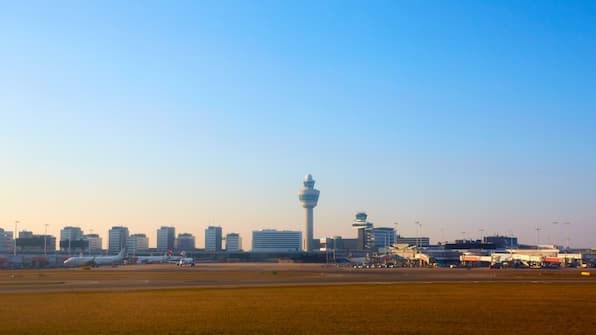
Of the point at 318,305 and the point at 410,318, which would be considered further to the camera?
the point at 318,305

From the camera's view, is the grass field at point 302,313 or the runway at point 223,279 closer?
the grass field at point 302,313

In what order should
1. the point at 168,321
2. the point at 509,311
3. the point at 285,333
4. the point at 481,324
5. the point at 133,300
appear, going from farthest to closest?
1. the point at 133,300
2. the point at 509,311
3. the point at 168,321
4. the point at 481,324
5. the point at 285,333

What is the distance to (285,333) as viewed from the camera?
109 feet

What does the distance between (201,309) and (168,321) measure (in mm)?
7237

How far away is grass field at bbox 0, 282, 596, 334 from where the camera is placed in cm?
3497

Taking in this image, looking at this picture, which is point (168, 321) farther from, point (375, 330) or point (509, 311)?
point (509, 311)

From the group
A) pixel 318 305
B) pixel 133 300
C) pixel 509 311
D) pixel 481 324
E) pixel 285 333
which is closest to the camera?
pixel 285 333

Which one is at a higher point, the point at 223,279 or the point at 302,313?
the point at 302,313

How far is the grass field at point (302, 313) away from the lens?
35.0m

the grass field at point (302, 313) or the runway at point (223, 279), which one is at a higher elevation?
the grass field at point (302, 313)

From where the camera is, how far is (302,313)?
4266 centimetres

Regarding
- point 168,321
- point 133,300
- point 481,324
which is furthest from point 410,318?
point 133,300

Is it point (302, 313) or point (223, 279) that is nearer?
point (302, 313)

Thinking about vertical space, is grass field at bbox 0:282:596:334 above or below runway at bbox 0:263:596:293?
above
